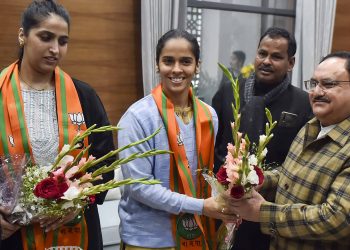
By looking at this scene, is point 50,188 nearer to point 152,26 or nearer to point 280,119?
point 280,119

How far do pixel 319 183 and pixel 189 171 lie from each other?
1.69ft

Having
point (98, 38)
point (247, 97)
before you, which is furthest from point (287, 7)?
point (247, 97)

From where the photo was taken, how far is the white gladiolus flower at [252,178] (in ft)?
5.06

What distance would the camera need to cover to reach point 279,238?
1691mm

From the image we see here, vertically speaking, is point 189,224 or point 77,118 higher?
point 77,118

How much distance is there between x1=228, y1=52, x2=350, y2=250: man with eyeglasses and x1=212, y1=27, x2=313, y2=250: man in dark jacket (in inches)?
21.1

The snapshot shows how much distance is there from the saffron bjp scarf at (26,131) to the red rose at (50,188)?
28 centimetres

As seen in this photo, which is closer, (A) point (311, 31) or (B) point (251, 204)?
(B) point (251, 204)

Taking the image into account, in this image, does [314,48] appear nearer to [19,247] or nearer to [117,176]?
[117,176]

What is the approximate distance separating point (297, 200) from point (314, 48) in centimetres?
349

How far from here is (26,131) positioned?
5.57 ft

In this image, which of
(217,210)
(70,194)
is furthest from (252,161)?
(70,194)

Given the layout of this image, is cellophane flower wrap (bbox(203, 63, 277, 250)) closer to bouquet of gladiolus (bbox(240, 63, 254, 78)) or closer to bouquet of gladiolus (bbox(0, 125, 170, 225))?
bouquet of gladiolus (bbox(0, 125, 170, 225))

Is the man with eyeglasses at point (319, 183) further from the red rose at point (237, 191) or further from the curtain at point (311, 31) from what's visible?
the curtain at point (311, 31)
